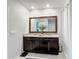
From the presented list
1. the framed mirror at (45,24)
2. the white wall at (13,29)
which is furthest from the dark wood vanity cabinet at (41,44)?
the framed mirror at (45,24)

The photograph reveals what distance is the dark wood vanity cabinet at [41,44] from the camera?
4305 millimetres

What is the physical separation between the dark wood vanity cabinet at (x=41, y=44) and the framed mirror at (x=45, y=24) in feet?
2.60

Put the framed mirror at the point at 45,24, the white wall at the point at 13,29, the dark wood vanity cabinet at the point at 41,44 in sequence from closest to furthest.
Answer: the white wall at the point at 13,29, the dark wood vanity cabinet at the point at 41,44, the framed mirror at the point at 45,24

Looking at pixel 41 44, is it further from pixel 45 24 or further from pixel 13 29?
pixel 13 29

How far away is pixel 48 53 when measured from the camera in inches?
173

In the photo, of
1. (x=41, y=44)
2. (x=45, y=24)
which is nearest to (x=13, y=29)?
(x=41, y=44)

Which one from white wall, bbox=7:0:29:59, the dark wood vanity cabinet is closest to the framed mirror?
the dark wood vanity cabinet

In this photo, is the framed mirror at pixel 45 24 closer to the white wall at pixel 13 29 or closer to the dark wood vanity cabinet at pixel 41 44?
the dark wood vanity cabinet at pixel 41 44

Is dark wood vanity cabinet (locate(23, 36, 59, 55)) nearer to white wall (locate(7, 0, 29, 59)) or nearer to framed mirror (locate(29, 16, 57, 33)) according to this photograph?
white wall (locate(7, 0, 29, 59))

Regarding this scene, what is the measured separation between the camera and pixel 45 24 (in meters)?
5.08

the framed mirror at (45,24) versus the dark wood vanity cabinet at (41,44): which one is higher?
the framed mirror at (45,24)

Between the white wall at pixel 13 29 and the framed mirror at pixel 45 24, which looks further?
the framed mirror at pixel 45 24

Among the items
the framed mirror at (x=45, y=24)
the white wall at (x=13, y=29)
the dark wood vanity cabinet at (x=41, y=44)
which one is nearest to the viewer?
the white wall at (x=13, y=29)
